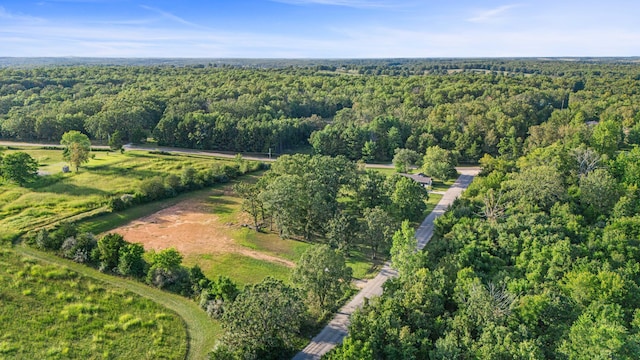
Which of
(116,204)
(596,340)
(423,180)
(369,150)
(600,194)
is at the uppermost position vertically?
(600,194)

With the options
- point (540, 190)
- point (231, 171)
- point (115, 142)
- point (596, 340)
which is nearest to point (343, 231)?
point (540, 190)

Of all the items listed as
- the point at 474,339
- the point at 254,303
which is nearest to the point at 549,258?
the point at 474,339

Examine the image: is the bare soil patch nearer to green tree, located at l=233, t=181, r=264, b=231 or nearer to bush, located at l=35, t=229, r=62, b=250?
green tree, located at l=233, t=181, r=264, b=231

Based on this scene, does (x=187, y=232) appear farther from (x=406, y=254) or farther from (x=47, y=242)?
(x=406, y=254)

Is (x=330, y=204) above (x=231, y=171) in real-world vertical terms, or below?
above

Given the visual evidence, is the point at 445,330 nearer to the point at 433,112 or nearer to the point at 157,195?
the point at 157,195

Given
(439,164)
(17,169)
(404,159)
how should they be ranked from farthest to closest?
(404,159) → (439,164) → (17,169)
